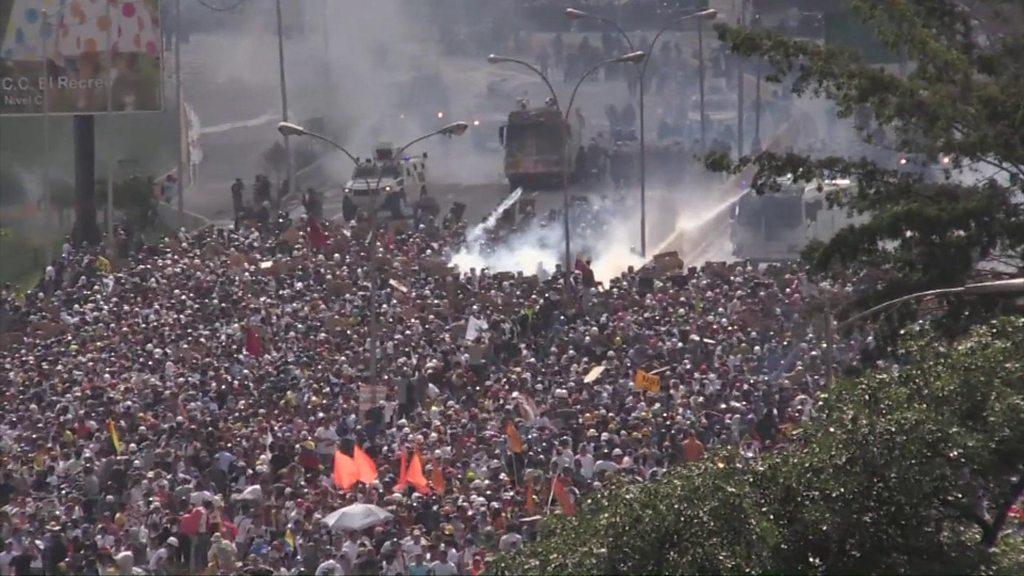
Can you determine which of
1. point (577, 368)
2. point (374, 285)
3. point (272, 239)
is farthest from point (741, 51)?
point (272, 239)

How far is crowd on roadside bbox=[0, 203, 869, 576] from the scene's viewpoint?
1931 centimetres

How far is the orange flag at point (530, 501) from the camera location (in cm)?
1934

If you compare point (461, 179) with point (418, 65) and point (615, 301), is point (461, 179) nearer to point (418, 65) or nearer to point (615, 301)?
point (418, 65)

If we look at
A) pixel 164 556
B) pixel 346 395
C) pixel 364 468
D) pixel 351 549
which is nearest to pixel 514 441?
pixel 364 468

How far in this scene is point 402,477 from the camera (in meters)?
20.8

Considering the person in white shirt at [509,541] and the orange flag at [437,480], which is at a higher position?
the person in white shirt at [509,541]

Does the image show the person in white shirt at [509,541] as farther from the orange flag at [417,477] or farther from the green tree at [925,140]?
the green tree at [925,140]

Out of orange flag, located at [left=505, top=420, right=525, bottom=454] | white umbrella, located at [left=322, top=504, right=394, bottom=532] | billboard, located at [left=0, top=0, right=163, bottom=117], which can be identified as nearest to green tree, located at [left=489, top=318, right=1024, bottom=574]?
white umbrella, located at [left=322, top=504, right=394, bottom=532]

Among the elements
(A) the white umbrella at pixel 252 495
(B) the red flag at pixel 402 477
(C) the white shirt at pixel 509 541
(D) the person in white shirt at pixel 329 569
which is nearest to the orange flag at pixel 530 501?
(B) the red flag at pixel 402 477

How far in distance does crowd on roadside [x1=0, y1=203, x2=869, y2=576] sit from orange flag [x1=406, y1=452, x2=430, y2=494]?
4.9 inches

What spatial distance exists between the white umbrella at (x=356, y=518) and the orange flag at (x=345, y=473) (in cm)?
185

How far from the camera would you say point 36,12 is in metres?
42.9

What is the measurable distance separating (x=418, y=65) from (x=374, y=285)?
4390 centimetres

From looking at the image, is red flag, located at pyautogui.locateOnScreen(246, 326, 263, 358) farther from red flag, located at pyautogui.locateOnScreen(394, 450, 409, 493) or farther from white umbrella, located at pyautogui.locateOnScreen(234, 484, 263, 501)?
white umbrella, located at pyautogui.locateOnScreen(234, 484, 263, 501)
